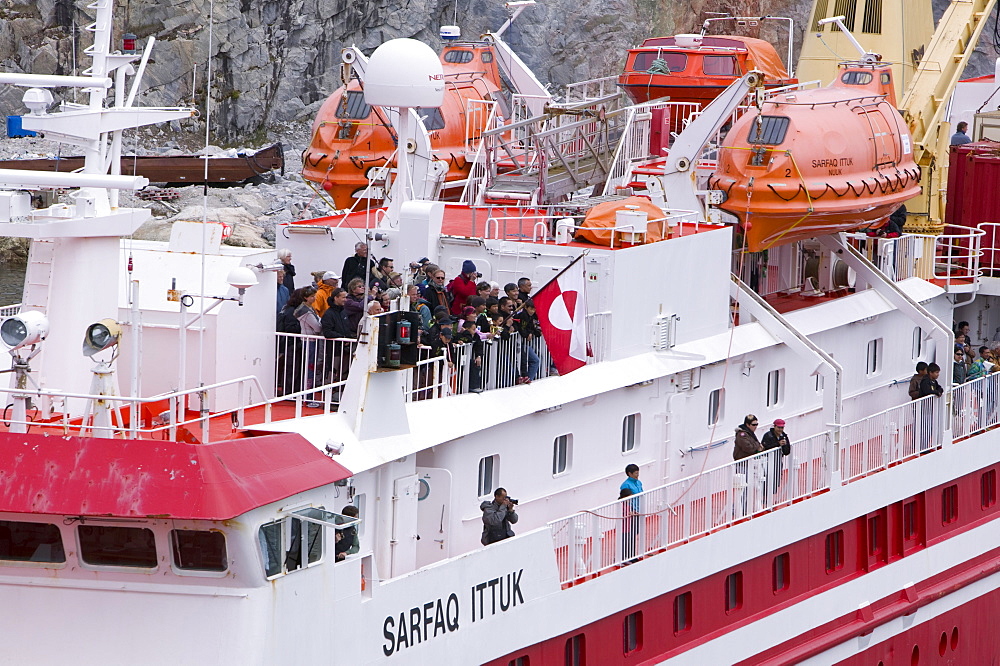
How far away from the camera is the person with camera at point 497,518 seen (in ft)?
53.5

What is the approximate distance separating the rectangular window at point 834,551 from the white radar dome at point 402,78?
25.7 feet

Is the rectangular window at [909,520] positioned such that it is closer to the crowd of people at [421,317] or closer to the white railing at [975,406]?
the white railing at [975,406]

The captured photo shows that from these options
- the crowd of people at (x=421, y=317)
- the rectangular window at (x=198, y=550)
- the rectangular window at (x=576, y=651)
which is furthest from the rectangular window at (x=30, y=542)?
the rectangular window at (x=576, y=651)

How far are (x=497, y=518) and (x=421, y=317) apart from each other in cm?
235

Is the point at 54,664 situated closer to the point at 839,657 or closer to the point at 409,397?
the point at 409,397

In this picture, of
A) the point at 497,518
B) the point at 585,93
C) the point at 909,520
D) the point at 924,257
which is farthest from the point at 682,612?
the point at 585,93

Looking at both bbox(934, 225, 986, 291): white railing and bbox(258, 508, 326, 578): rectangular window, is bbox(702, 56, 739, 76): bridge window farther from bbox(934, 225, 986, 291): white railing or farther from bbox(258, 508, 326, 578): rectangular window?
bbox(258, 508, 326, 578): rectangular window

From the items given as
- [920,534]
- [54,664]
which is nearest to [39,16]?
[920,534]

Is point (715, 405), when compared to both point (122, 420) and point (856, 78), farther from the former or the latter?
point (122, 420)

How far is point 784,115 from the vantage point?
21688 millimetres

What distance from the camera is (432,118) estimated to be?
27609 mm

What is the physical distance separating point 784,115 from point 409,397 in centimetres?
814

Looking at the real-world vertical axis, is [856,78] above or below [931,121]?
above

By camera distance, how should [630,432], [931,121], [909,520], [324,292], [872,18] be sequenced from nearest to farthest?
[324,292] → [630,432] → [909,520] → [931,121] → [872,18]
